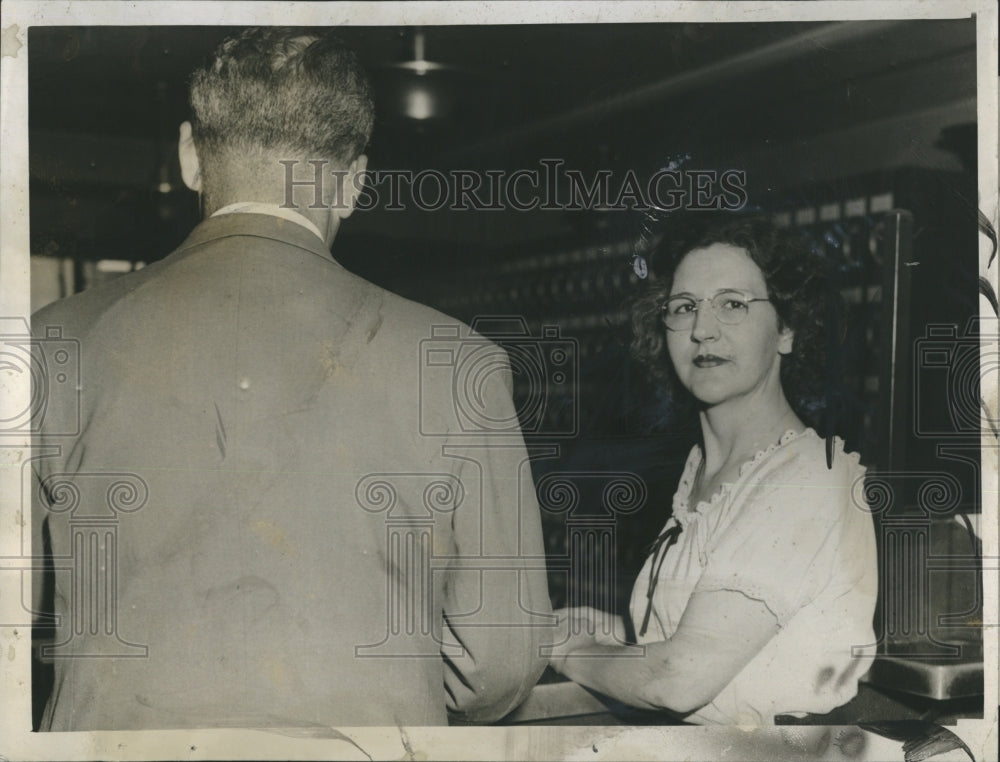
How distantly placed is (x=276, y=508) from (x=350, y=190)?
2.76 feet

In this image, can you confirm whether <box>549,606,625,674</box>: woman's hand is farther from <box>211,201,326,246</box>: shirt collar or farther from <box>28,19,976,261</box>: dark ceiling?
→ <box>211,201,326,246</box>: shirt collar

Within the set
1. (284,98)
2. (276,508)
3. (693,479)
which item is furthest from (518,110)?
(276,508)

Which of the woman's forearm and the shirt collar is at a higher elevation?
the shirt collar

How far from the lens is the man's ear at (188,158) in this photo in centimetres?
258

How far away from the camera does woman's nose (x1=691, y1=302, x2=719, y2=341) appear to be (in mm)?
2574

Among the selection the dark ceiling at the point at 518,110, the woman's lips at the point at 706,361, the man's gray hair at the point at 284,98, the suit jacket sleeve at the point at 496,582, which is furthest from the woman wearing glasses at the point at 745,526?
the man's gray hair at the point at 284,98

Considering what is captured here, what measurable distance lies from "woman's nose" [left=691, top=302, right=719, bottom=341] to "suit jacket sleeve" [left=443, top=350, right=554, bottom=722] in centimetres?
50

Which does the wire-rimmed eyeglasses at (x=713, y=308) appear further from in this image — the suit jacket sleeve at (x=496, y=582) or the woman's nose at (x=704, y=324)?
the suit jacket sleeve at (x=496, y=582)

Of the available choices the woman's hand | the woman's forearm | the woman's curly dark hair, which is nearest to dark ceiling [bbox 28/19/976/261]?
the woman's curly dark hair

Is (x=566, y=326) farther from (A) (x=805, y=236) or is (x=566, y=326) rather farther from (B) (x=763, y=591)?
(B) (x=763, y=591)

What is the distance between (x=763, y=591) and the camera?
8.39 feet

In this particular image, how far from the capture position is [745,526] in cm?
256

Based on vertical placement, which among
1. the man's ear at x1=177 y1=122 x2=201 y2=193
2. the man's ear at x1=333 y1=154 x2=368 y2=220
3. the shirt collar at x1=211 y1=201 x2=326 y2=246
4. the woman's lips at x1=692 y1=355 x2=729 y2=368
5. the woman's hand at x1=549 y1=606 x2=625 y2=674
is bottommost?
the woman's hand at x1=549 y1=606 x2=625 y2=674

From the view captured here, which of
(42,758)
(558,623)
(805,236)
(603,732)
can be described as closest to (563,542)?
(558,623)
